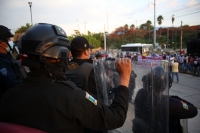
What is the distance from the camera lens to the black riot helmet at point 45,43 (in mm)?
1139

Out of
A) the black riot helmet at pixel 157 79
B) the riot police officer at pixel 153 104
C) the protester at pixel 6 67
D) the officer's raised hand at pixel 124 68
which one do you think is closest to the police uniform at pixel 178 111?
the riot police officer at pixel 153 104

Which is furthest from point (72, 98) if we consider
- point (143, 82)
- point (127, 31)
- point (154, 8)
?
point (127, 31)

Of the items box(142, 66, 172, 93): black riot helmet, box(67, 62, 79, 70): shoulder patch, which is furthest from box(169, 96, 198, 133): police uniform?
box(67, 62, 79, 70): shoulder patch

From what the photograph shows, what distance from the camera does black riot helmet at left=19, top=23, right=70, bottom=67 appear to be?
44.8 inches

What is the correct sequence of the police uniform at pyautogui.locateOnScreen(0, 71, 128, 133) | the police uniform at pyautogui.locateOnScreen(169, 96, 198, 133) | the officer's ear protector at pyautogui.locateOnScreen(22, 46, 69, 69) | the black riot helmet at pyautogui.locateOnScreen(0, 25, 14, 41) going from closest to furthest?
1. the police uniform at pyautogui.locateOnScreen(0, 71, 128, 133)
2. the officer's ear protector at pyautogui.locateOnScreen(22, 46, 69, 69)
3. the police uniform at pyautogui.locateOnScreen(169, 96, 198, 133)
4. the black riot helmet at pyautogui.locateOnScreen(0, 25, 14, 41)

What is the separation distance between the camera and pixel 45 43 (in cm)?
115

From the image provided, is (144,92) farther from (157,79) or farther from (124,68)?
(124,68)

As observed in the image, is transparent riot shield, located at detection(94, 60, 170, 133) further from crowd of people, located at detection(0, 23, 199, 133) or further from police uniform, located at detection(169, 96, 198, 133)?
police uniform, located at detection(169, 96, 198, 133)

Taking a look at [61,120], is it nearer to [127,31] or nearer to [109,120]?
[109,120]

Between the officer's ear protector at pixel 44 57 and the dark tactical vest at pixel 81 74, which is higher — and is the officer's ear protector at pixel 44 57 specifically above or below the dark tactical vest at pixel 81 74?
above

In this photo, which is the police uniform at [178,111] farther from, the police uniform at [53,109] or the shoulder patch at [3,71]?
the shoulder patch at [3,71]

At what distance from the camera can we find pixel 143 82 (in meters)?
1.39

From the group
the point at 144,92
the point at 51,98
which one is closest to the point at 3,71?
the point at 51,98

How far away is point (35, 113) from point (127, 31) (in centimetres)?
6254
